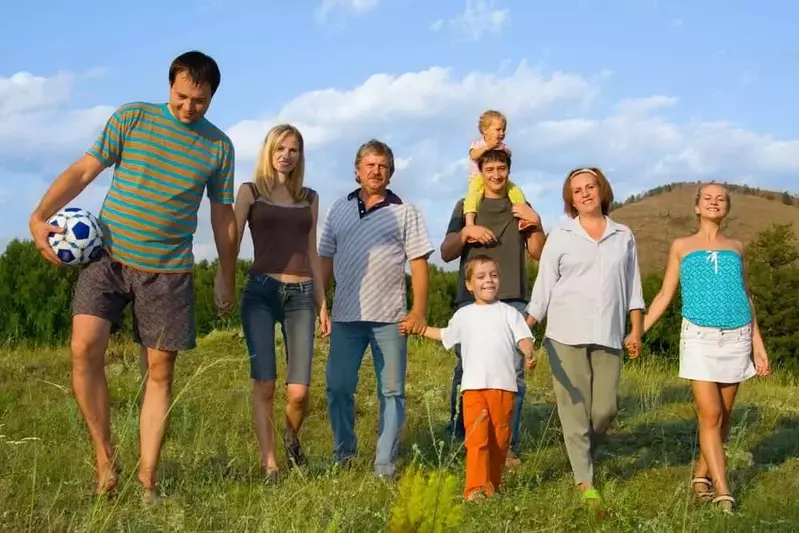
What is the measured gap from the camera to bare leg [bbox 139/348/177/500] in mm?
4922

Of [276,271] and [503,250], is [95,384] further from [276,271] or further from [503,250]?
[503,250]

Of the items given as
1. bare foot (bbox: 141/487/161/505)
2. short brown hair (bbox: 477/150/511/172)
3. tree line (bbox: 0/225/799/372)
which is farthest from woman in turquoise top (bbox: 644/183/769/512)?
tree line (bbox: 0/225/799/372)

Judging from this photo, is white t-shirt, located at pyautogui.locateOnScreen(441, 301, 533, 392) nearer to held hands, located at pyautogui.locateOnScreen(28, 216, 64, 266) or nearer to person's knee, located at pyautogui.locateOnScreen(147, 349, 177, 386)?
person's knee, located at pyautogui.locateOnScreen(147, 349, 177, 386)

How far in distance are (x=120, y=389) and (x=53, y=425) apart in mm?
1841

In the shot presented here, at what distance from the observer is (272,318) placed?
5871mm

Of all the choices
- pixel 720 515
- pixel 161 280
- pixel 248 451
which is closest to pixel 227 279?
pixel 161 280

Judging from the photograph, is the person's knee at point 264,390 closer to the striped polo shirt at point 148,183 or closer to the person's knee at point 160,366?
the person's knee at point 160,366

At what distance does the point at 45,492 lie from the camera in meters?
5.10

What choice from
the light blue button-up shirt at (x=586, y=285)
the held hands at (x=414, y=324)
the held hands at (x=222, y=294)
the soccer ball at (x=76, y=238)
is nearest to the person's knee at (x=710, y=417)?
the light blue button-up shirt at (x=586, y=285)

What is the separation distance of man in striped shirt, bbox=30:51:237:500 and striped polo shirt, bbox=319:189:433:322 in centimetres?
141

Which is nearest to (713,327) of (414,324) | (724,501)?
(724,501)

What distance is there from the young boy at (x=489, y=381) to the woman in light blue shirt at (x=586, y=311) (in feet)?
1.09

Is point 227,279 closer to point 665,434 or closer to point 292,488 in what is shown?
point 292,488

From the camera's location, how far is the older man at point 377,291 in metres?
6.09
